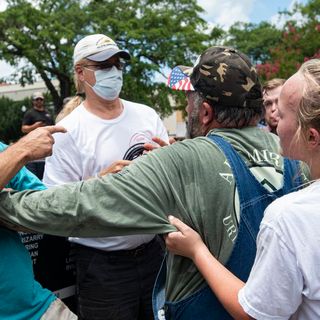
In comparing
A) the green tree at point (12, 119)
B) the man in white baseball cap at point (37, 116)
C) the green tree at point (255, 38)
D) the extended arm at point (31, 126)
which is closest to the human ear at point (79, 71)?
the extended arm at point (31, 126)

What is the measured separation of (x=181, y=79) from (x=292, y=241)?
1.07 meters

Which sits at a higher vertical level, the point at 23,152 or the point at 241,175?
the point at 23,152

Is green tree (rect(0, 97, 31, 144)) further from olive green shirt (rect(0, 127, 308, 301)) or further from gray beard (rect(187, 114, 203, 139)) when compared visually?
olive green shirt (rect(0, 127, 308, 301))

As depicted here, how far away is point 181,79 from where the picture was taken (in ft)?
6.80

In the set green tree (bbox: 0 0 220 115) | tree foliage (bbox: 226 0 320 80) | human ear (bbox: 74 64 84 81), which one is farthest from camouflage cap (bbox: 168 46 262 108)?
green tree (bbox: 0 0 220 115)

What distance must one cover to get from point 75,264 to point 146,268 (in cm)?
39

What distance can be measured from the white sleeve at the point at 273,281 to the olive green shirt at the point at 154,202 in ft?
1.09

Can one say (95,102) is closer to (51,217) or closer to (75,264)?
(75,264)

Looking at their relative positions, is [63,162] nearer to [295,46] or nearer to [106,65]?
[106,65]

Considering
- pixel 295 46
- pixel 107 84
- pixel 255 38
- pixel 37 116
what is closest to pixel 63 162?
pixel 107 84

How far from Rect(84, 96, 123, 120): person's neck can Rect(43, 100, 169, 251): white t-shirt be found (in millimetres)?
44

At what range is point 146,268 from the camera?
8.31 ft

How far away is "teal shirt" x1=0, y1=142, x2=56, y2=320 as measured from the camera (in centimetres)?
183

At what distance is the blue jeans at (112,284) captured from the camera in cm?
243
